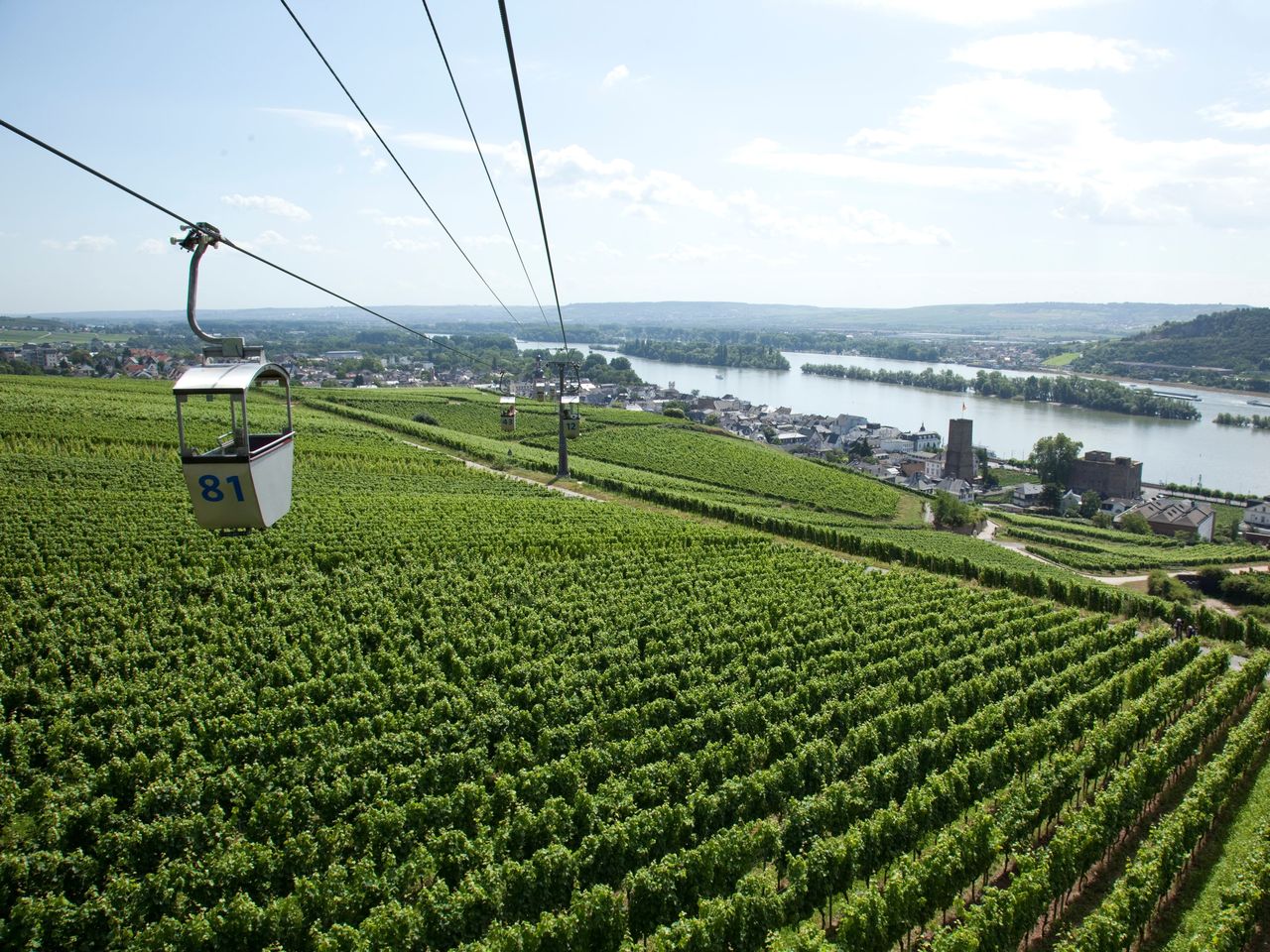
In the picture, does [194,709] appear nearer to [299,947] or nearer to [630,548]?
[299,947]

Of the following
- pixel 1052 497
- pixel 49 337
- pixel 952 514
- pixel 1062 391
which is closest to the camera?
pixel 952 514

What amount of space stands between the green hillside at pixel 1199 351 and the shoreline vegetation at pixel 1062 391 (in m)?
42.8

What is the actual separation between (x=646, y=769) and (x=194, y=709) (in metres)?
8.87

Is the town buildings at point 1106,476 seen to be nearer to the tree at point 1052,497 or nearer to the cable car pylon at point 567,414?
the tree at point 1052,497

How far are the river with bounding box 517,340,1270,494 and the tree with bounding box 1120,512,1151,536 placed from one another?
2809 centimetres

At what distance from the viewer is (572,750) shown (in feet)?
51.8

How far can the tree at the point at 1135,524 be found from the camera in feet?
190

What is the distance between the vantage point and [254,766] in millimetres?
14242

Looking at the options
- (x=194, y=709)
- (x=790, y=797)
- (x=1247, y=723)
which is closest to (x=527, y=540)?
(x=194, y=709)

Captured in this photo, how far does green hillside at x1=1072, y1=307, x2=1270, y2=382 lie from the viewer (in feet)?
537

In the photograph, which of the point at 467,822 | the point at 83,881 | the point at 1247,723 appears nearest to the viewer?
the point at 83,881

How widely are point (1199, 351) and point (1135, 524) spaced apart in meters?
148

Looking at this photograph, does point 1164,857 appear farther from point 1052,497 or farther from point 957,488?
point 1052,497

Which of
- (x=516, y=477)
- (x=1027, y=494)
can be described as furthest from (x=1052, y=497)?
(x=516, y=477)
